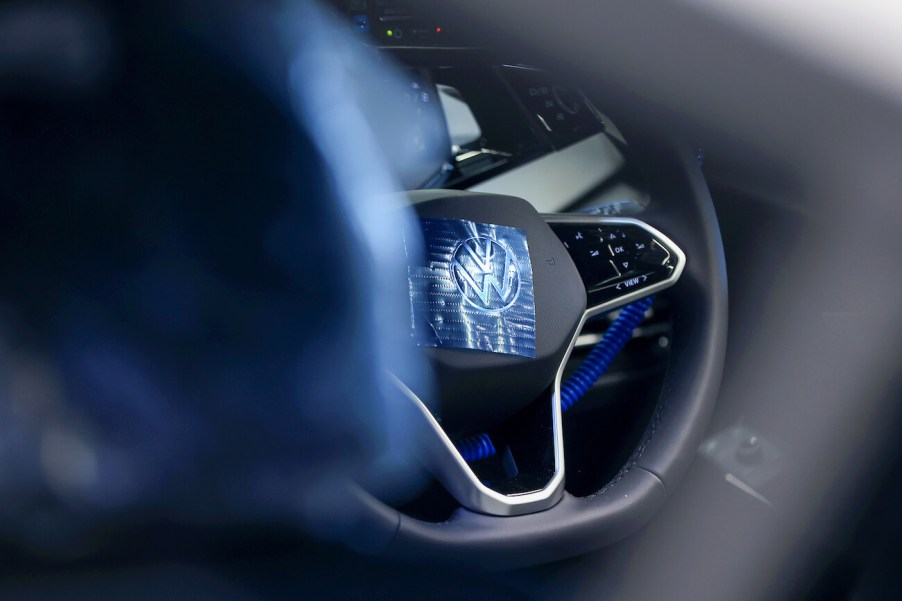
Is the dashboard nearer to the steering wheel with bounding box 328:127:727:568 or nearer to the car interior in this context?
the car interior

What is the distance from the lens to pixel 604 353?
1092mm

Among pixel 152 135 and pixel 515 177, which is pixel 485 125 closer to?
pixel 515 177

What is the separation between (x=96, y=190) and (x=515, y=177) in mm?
708

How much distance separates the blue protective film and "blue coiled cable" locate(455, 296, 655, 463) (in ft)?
0.48

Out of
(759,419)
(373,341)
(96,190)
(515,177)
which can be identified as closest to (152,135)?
(96,190)

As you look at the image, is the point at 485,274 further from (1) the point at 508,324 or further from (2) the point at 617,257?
(2) the point at 617,257

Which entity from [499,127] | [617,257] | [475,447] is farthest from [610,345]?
[499,127]

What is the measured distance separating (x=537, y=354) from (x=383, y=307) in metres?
0.17

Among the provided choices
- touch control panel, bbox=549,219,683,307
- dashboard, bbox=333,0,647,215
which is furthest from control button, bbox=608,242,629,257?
dashboard, bbox=333,0,647,215

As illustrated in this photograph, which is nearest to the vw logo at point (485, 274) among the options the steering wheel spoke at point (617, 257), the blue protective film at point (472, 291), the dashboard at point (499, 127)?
the blue protective film at point (472, 291)

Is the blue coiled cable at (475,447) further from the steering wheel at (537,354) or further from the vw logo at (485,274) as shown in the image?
the vw logo at (485,274)

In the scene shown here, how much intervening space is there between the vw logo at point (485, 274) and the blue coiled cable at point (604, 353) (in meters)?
0.18

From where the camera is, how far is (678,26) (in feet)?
2.43

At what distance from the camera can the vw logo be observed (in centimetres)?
91
